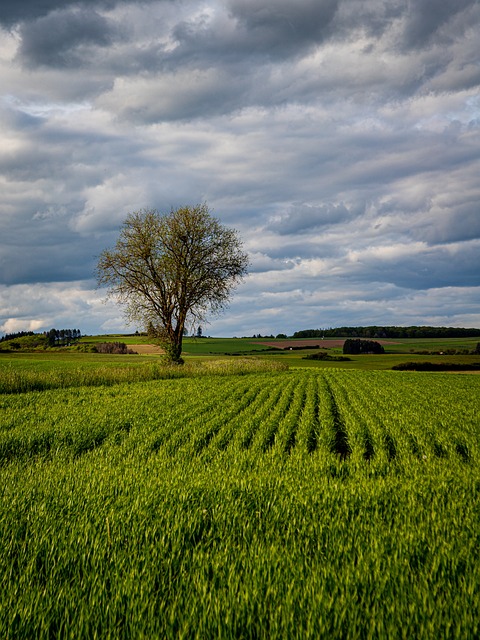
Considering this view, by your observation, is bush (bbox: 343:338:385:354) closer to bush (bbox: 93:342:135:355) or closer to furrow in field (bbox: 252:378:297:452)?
bush (bbox: 93:342:135:355)

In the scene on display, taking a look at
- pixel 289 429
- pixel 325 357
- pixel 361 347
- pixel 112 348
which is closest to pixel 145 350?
pixel 112 348

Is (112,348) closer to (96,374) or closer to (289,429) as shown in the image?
(96,374)

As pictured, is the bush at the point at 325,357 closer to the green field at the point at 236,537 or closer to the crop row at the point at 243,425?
the crop row at the point at 243,425

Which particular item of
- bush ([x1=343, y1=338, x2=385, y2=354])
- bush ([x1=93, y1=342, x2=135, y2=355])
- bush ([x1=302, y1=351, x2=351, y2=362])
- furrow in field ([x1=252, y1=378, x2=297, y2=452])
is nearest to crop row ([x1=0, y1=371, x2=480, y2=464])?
furrow in field ([x1=252, y1=378, x2=297, y2=452])

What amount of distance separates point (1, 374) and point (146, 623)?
2643 centimetres

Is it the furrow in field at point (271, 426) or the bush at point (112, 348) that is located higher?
the bush at point (112, 348)

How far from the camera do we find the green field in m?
3.88

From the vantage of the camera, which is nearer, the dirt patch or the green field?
the green field

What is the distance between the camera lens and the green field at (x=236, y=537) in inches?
153

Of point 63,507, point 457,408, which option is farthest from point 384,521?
point 457,408

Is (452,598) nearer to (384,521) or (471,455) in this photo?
(384,521)

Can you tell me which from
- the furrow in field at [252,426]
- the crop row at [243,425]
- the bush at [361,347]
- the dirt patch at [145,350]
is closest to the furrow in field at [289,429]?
the crop row at [243,425]

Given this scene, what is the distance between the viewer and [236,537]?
567 cm

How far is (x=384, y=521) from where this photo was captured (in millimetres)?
6199
